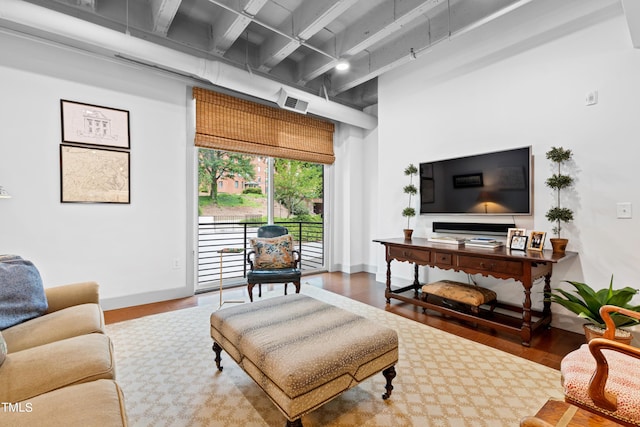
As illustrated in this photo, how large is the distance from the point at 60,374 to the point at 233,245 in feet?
11.1

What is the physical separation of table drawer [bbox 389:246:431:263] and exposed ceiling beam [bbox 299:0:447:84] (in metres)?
2.29

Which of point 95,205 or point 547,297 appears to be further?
point 95,205

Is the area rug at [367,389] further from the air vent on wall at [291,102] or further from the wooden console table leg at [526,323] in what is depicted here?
the air vent on wall at [291,102]

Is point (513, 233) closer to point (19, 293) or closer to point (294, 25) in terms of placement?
point (294, 25)

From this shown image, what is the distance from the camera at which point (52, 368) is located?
1.22 m

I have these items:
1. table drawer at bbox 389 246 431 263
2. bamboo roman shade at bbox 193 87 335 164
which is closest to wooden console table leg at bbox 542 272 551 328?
table drawer at bbox 389 246 431 263

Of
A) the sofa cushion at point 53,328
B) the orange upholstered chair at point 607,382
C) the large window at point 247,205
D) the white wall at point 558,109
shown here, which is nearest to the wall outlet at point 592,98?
the white wall at point 558,109

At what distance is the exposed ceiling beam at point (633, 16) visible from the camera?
1.95 metres

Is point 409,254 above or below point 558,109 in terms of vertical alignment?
below

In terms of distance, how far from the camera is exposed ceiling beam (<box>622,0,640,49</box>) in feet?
6.40

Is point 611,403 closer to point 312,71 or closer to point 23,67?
point 312,71

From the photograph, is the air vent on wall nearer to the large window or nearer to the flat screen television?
the large window

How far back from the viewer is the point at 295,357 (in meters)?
1.45

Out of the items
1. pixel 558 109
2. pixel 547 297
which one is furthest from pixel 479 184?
pixel 547 297
